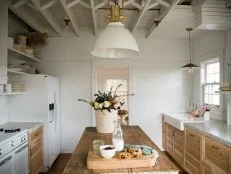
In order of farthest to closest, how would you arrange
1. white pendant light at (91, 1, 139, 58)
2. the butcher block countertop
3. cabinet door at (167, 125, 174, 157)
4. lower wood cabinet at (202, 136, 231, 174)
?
cabinet door at (167, 125, 174, 157)
lower wood cabinet at (202, 136, 231, 174)
white pendant light at (91, 1, 139, 58)
the butcher block countertop

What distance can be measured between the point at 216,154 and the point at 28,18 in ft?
11.5

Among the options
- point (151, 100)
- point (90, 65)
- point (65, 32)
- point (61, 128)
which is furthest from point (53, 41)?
point (151, 100)

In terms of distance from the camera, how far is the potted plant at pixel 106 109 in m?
2.58

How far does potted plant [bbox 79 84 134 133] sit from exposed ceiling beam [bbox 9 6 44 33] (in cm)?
183

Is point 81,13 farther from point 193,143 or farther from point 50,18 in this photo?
point 193,143

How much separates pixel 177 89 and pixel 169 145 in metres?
1.29

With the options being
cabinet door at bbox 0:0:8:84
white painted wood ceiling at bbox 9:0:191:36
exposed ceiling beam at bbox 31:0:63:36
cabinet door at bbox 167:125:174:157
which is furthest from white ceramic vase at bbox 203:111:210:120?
cabinet door at bbox 0:0:8:84

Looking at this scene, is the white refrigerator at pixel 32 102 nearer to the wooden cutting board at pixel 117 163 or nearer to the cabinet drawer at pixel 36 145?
the cabinet drawer at pixel 36 145

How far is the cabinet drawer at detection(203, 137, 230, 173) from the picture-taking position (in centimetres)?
245

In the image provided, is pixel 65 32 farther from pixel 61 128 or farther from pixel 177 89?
Answer: pixel 177 89

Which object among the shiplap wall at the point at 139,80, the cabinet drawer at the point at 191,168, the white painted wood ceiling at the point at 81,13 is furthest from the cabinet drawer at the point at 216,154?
the shiplap wall at the point at 139,80

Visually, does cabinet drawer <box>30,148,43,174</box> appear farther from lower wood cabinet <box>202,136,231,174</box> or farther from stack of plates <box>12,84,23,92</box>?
lower wood cabinet <box>202,136,231,174</box>

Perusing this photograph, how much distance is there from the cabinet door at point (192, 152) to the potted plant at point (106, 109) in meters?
1.36

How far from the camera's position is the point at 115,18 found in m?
1.83
